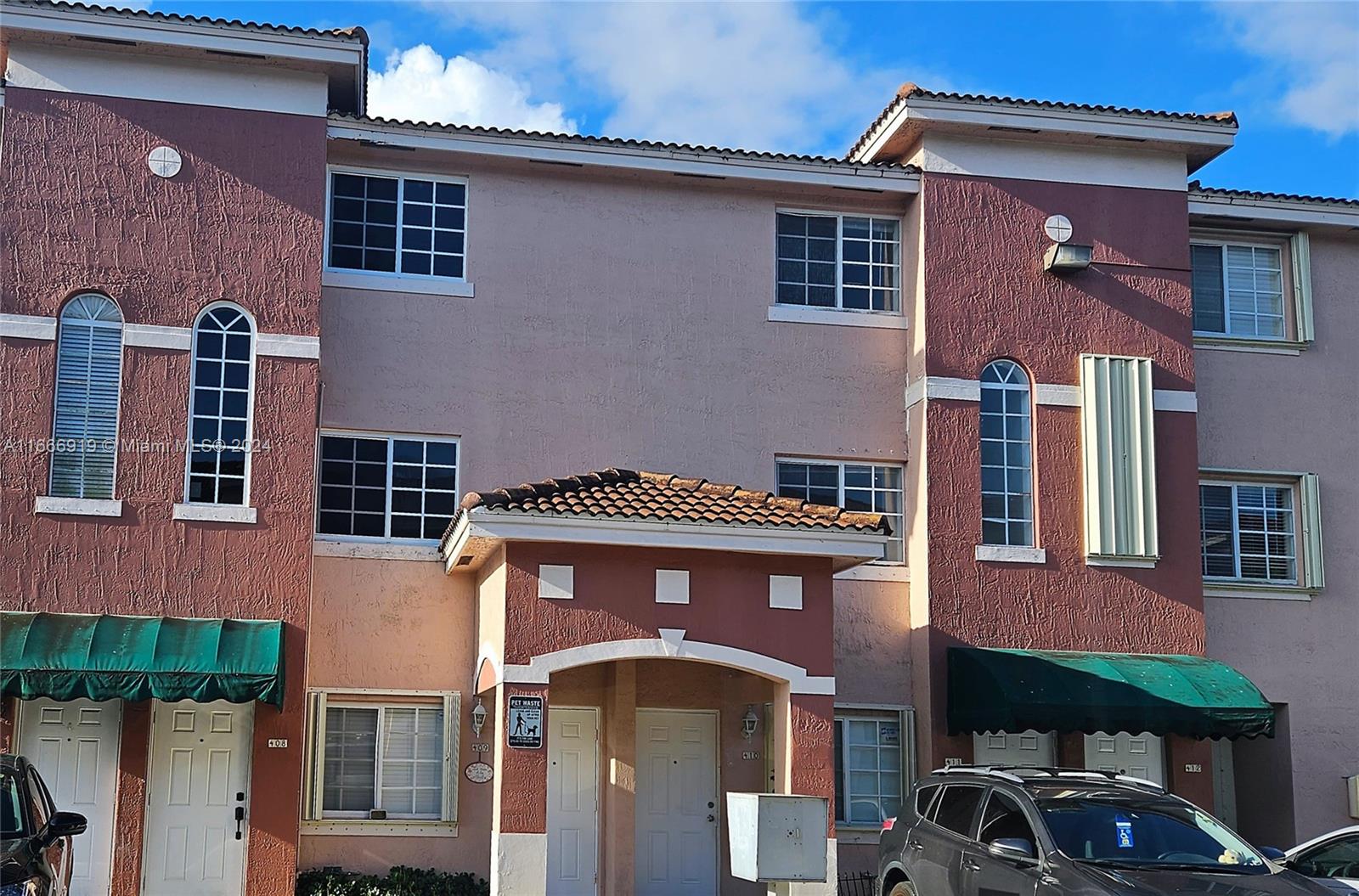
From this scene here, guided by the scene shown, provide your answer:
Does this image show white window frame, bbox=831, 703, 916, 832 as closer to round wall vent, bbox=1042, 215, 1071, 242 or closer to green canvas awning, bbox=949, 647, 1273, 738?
green canvas awning, bbox=949, 647, 1273, 738

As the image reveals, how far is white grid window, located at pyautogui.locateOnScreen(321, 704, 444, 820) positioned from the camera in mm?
16906

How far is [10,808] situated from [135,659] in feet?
15.2

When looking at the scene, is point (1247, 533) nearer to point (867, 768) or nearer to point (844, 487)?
point (844, 487)

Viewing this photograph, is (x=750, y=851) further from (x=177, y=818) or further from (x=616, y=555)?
(x=177, y=818)

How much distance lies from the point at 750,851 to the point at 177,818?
8.48 m

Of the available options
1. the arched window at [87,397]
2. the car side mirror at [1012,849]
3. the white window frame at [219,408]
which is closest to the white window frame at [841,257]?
the white window frame at [219,408]

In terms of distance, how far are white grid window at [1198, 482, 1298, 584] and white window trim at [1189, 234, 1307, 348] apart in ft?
6.11

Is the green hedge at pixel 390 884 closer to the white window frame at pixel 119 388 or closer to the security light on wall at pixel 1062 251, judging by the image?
the white window frame at pixel 119 388

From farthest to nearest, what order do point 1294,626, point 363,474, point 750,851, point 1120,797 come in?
point 1294,626, point 363,474, point 1120,797, point 750,851

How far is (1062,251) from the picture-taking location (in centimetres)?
1867

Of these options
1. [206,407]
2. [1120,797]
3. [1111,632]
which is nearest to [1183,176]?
[1111,632]

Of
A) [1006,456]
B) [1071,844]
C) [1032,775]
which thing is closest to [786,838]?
[1071,844]

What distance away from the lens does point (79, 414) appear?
54.0 feet

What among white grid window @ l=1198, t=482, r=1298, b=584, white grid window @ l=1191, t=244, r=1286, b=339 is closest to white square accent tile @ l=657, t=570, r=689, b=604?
white grid window @ l=1198, t=482, r=1298, b=584
